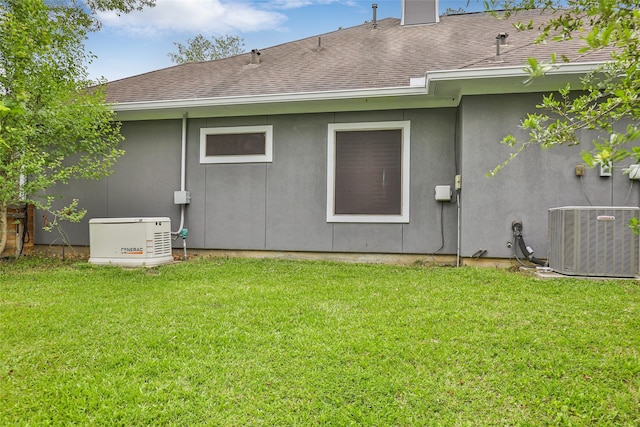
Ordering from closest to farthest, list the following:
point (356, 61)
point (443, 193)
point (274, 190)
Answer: point (443, 193)
point (274, 190)
point (356, 61)

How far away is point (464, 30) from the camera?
7.57 m

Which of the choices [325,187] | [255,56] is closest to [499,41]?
[325,187]

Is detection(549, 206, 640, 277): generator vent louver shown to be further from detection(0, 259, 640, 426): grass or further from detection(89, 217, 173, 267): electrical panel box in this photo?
detection(89, 217, 173, 267): electrical panel box

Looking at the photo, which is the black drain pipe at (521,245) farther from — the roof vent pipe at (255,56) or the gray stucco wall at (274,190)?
the roof vent pipe at (255,56)

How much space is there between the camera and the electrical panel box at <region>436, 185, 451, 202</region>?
557 centimetres

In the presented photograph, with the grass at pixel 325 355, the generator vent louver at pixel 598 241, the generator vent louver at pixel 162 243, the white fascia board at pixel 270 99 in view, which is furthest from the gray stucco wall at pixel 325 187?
the grass at pixel 325 355

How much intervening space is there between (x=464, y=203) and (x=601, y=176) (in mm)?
1637

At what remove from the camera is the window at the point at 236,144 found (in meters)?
6.33

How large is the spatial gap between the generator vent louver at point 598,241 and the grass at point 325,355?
266 mm

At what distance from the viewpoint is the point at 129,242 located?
18.6 ft

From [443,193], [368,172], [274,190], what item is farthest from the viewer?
[274,190]

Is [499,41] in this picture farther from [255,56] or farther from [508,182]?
[255,56]

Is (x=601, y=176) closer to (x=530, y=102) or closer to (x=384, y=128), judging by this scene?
(x=530, y=102)

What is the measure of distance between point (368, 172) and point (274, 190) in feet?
4.93
